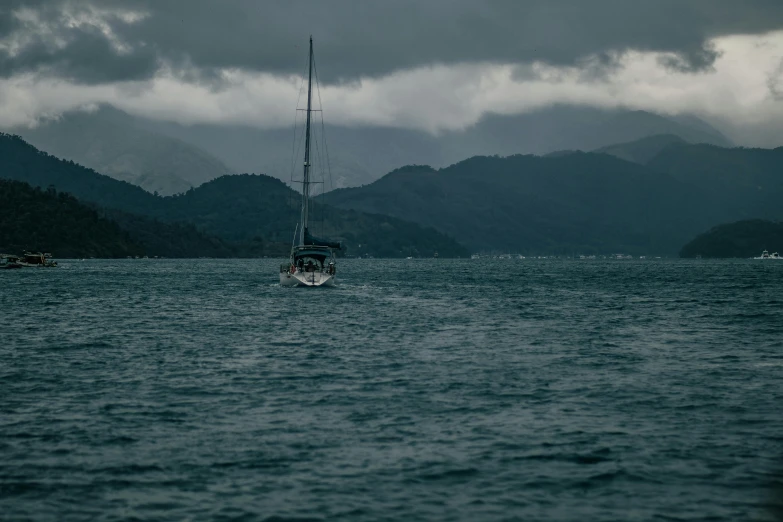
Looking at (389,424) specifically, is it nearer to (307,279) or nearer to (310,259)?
(307,279)

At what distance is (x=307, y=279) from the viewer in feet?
394

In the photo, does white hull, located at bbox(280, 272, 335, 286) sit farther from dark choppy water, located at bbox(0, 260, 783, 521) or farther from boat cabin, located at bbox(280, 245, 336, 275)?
dark choppy water, located at bbox(0, 260, 783, 521)

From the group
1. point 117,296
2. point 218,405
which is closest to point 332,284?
point 117,296

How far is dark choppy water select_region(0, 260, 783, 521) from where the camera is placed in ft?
73.4

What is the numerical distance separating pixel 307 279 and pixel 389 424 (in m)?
89.9

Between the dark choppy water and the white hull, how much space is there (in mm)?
52308

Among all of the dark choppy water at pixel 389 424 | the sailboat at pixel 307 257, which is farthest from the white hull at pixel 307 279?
the dark choppy water at pixel 389 424

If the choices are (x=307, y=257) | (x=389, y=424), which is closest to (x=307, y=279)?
(x=307, y=257)

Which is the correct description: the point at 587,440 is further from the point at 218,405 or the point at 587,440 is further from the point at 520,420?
the point at 218,405

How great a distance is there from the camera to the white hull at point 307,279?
120 metres

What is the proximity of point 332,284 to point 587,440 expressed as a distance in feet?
329

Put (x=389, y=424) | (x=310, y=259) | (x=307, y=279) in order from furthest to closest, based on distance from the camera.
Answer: (x=310, y=259), (x=307, y=279), (x=389, y=424)

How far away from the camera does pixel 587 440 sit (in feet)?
93.5

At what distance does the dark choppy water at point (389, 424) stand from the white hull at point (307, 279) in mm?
52308
